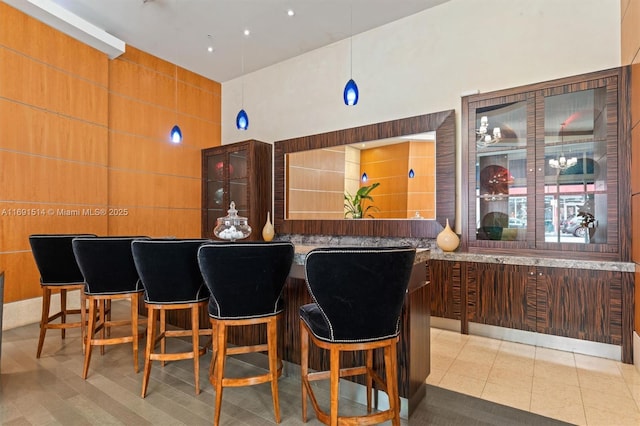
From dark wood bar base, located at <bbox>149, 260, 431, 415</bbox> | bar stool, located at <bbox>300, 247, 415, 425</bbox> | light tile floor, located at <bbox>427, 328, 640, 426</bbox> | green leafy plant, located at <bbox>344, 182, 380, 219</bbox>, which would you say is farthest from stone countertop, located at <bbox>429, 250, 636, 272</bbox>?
bar stool, located at <bbox>300, 247, 415, 425</bbox>

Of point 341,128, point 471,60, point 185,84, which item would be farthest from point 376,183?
point 185,84

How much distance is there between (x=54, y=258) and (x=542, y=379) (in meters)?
4.17

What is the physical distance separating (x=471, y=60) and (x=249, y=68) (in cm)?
363

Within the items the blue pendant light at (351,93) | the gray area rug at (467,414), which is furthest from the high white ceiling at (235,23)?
the gray area rug at (467,414)

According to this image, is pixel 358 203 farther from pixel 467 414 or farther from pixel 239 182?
pixel 467 414

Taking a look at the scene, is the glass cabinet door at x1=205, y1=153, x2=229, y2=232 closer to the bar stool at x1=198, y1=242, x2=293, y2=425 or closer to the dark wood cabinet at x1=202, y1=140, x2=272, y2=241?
the dark wood cabinet at x1=202, y1=140, x2=272, y2=241

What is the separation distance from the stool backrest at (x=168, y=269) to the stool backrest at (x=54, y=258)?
3.59 feet

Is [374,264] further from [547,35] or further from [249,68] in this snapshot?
[249,68]

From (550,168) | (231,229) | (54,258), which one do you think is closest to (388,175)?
(550,168)

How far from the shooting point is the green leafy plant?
4504mm

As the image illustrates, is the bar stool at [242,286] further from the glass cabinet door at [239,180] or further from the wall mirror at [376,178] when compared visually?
the glass cabinet door at [239,180]

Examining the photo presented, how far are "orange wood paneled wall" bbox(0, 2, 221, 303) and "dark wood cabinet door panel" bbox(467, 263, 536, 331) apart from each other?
15.2 ft

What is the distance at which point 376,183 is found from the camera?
4453mm

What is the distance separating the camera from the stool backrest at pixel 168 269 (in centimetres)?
220
